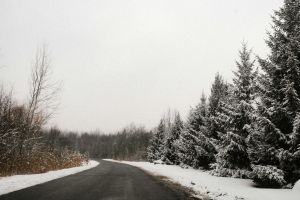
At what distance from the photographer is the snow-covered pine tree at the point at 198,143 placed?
29.2 meters

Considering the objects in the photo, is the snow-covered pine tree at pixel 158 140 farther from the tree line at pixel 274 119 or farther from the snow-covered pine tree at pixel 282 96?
the snow-covered pine tree at pixel 282 96

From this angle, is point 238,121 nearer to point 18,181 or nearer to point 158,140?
point 18,181

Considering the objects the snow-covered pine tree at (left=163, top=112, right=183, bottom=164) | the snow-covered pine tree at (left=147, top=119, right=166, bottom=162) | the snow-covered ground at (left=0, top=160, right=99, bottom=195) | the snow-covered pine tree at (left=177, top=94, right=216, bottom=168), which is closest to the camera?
the snow-covered ground at (left=0, top=160, right=99, bottom=195)

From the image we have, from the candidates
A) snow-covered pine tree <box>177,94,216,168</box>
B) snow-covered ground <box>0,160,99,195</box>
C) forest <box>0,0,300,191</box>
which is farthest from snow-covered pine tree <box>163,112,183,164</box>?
snow-covered ground <box>0,160,99,195</box>

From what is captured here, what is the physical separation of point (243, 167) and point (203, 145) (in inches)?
338

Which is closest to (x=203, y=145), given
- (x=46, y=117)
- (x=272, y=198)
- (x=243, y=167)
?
(x=243, y=167)

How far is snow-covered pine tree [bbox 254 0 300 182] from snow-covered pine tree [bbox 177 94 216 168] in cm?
1253

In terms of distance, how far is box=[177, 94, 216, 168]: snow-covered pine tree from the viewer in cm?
2916

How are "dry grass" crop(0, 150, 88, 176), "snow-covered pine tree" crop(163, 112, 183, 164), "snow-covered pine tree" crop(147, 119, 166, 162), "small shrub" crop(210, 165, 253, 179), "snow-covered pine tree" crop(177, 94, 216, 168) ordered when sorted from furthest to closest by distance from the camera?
"snow-covered pine tree" crop(147, 119, 166, 162) → "snow-covered pine tree" crop(163, 112, 183, 164) → "snow-covered pine tree" crop(177, 94, 216, 168) → "small shrub" crop(210, 165, 253, 179) → "dry grass" crop(0, 150, 88, 176)

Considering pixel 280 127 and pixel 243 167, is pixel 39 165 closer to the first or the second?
pixel 243 167

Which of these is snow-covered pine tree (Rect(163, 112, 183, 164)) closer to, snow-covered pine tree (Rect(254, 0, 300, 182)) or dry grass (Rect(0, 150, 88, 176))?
dry grass (Rect(0, 150, 88, 176))

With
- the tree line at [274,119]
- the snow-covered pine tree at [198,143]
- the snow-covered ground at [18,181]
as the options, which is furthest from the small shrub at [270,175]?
the snow-covered pine tree at [198,143]

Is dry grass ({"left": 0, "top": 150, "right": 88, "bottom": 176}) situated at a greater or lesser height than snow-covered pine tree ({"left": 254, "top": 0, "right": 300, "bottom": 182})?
lesser

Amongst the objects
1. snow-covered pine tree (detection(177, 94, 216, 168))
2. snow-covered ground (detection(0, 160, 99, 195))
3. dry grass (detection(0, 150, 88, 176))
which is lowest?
snow-covered ground (detection(0, 160, 99, 195))
